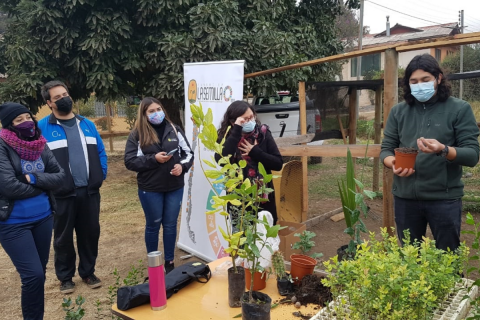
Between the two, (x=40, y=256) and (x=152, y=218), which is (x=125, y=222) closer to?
(x=152, y=218)

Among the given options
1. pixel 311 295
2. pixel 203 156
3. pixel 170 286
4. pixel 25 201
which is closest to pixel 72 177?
pixel 25 201

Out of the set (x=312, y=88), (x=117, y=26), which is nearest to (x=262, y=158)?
(x=312, y=88)

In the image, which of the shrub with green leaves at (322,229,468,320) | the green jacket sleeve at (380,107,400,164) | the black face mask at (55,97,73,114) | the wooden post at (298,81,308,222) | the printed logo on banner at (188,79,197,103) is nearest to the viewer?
the shrub with green leaves at (322,229,468,320)

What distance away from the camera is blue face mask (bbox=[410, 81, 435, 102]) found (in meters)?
2.26

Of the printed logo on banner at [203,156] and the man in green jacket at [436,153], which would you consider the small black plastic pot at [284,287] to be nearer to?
the man in green jacket at [436,153]

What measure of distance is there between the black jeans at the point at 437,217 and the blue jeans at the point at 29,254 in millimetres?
2422

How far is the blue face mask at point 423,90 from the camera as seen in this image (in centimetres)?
226

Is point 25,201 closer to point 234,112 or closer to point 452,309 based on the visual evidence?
point 234,112

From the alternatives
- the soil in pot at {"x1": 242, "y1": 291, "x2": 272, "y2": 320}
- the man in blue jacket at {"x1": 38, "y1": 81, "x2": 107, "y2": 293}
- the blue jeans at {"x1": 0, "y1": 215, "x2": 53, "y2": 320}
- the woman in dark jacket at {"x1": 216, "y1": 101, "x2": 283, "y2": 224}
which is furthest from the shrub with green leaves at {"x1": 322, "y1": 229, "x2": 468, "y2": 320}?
the man in blue jacket at {"x1": 38, "y1": 81, "x2": 107, "y2": 293}

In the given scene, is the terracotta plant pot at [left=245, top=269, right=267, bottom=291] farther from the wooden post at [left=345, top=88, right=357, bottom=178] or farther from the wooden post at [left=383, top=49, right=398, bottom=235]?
the wooden post at [left=345, top=88, right=357, bottom=178]

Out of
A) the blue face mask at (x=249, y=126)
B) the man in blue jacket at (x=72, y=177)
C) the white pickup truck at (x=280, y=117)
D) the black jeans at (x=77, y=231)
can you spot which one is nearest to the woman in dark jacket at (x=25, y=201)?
the man in blue jacket at (x=72, y=177)

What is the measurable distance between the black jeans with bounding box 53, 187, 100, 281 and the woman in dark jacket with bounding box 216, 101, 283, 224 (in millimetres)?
1409

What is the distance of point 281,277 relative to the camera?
2.00 metres

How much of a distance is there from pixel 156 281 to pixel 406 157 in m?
1.51
